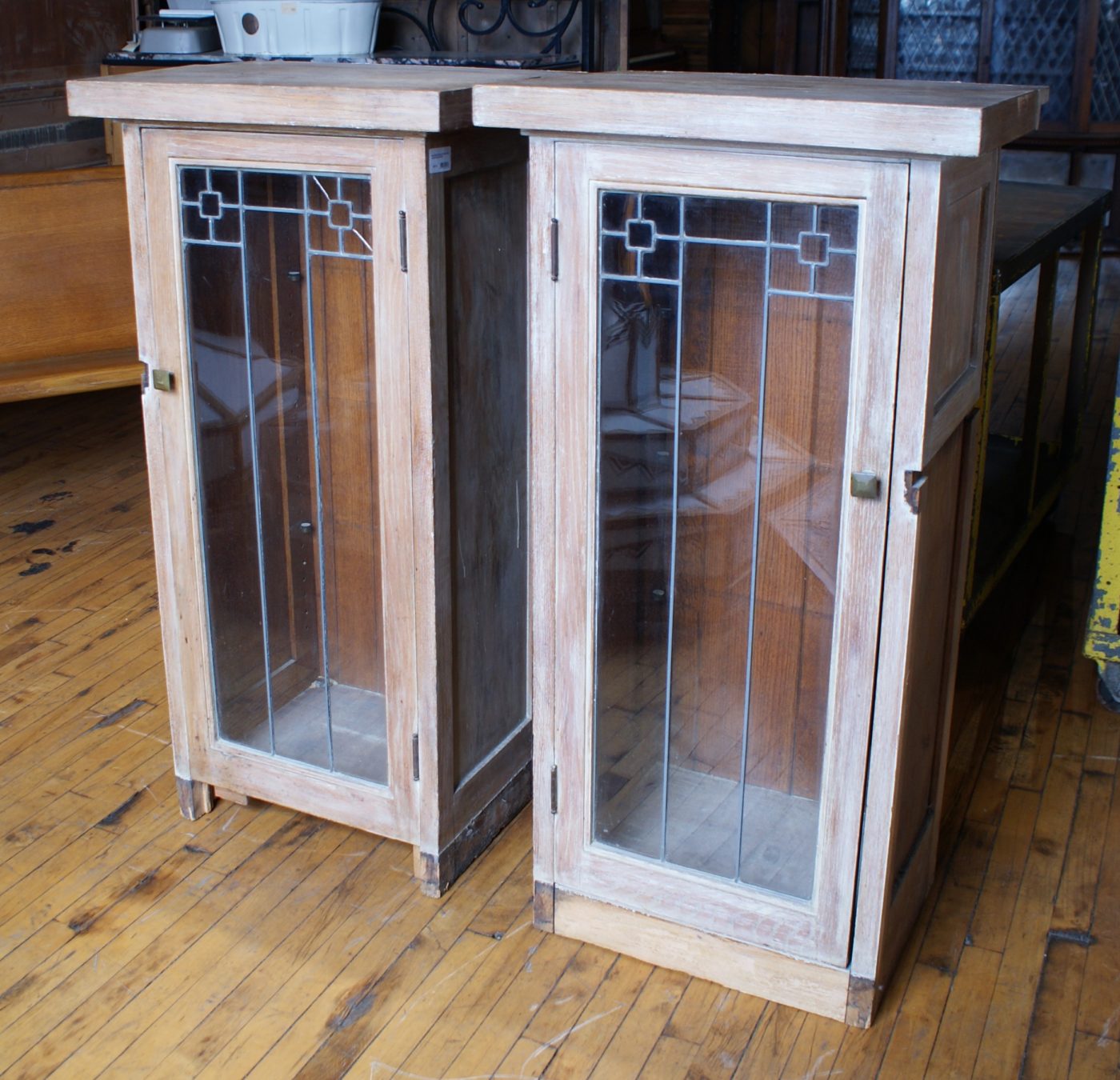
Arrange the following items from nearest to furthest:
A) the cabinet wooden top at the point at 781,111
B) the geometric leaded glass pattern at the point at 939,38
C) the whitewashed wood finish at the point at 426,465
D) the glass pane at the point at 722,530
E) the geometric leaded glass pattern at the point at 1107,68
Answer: the cabinet wooden top at the point at 781,111, the glass pane at the point at 722,530, the whitewashed wood finish at the point at 426,465, the geometric leaded glass pattern at the point at 1107,68, the geometric leaded glass pattern at the point at 939,38

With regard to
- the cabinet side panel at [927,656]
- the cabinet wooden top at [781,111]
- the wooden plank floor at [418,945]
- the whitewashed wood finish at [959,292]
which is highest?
the cabinet wooden top at [781,111]

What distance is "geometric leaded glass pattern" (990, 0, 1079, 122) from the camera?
7.52 m

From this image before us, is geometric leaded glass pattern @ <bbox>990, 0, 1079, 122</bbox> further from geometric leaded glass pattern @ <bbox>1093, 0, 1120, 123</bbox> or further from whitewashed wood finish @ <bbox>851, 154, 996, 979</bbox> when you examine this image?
whitewashed wood finish @ <bbox>851, 154, 996, 979</bbox>

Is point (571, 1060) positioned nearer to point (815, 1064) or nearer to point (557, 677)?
point (815, 1064)

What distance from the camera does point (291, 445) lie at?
2.30 m

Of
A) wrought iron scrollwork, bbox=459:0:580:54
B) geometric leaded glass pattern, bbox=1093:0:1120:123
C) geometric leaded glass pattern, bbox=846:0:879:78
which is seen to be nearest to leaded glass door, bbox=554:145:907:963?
wrought iron scrollwork, bbox=459:0:580:54

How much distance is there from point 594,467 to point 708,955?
79cm

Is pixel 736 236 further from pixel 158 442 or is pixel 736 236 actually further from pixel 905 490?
pixel 158 442

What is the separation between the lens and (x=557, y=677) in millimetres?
2119

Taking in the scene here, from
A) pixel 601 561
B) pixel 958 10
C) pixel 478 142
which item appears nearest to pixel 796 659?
pixel 601 561

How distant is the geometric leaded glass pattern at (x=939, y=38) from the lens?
7730 millimetres

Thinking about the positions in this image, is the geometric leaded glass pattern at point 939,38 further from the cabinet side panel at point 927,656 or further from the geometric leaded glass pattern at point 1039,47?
the cabinet side panel at point 927,656

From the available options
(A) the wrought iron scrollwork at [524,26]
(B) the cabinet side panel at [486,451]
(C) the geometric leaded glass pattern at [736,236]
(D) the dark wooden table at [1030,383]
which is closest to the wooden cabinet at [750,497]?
(C) the geometric leaded glass pattern at [736,236]

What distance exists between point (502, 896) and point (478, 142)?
125cm
